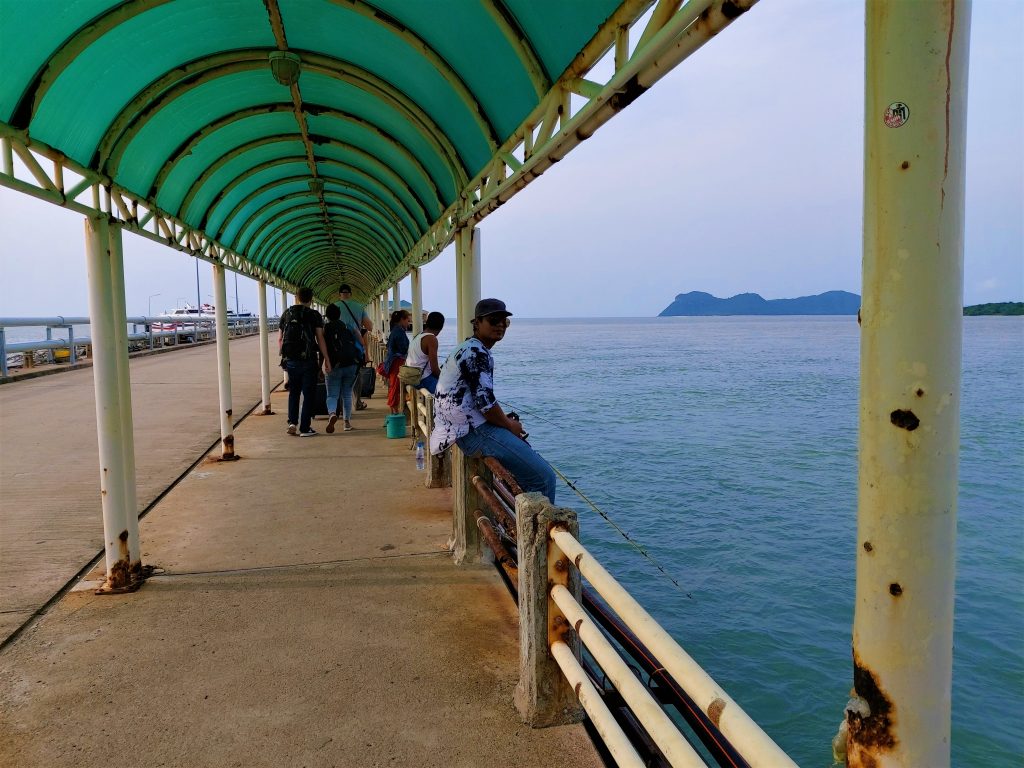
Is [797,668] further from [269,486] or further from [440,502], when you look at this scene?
[269,486]

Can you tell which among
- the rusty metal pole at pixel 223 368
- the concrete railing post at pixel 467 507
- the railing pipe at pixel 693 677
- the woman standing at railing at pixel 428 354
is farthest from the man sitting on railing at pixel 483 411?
the rusty metal pole at pixel 223 368

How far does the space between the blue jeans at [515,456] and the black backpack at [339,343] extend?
18.3 ft

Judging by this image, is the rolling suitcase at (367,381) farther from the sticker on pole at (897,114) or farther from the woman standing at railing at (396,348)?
the sticker on pole at (897,114)

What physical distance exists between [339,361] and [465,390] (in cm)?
576

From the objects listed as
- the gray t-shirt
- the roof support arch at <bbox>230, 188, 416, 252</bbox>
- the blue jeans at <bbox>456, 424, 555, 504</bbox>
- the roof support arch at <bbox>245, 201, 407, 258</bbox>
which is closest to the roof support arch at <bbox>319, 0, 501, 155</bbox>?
the blue jeans at <bbox>456, 424, 555, 504</bbox>

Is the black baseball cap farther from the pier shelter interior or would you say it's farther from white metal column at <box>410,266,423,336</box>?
white metal column at <box>410,266,423,336</box>

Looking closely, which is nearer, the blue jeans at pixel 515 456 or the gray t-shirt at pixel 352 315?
the blue jeans at pixel 515 456

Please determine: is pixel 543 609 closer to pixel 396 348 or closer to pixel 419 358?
pixel 419 358

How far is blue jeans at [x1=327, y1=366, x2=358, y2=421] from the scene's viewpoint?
9.95 m

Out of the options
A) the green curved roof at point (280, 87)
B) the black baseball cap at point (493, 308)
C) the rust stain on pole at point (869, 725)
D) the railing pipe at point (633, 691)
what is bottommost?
the railing pipe at point (633, 691)

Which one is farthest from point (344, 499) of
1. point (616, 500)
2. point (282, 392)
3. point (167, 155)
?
point (282, 392)

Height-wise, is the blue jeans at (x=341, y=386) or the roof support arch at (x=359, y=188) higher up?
the roof support arch at (x=359, y=188)

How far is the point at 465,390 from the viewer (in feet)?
14.2

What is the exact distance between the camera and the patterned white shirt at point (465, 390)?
14.0 ft
